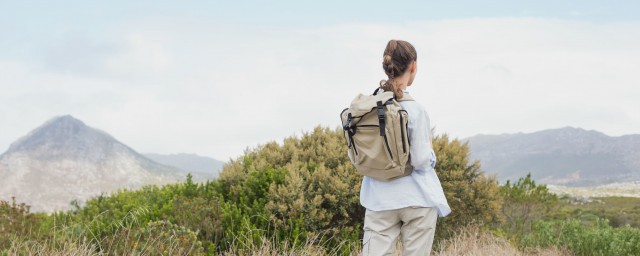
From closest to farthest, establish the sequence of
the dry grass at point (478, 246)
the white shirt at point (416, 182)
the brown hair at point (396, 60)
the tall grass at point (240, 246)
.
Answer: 1. the white shirt at point (416, 182)
2. the brown hair at point (396, 60)
3. the tall grass at point (240, 246)
4. the dry grass at point (478, 246)

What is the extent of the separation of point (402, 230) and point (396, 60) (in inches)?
51.2

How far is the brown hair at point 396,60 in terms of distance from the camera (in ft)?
16.1

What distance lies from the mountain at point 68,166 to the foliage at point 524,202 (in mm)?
77830

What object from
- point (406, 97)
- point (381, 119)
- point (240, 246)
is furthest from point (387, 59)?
point (240, 246)

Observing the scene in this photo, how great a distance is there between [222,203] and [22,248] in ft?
7.44

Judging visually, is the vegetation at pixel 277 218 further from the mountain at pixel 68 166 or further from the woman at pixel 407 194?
the mountain at pixel 68 166

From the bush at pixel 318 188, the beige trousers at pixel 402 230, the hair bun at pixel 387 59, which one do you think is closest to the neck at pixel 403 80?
the hair bun at pixel 387 59

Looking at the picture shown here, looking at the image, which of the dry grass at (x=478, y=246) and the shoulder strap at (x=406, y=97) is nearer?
the shoulder strap at (x=406, y=97)

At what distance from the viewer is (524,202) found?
41.6ft

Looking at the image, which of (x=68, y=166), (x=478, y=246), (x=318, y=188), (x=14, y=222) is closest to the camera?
(x=14, y=222)

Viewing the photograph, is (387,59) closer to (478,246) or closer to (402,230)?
(402,230)

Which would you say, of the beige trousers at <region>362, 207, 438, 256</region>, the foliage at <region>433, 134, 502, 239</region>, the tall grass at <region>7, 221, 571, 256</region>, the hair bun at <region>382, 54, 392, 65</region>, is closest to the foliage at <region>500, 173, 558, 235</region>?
the foliage at <region>433, 134, 502, 239</region>

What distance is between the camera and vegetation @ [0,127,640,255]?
6848 mm

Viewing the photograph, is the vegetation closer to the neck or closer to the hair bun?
the neck
